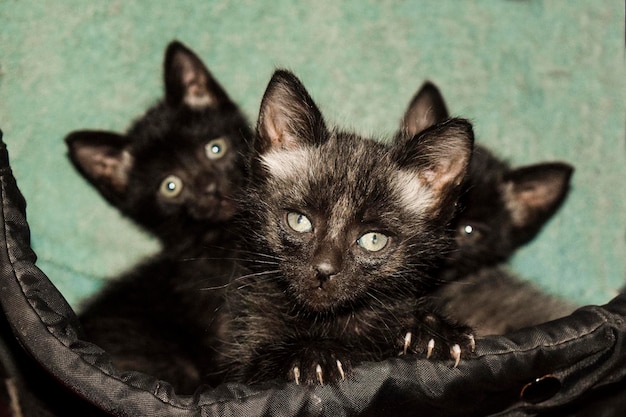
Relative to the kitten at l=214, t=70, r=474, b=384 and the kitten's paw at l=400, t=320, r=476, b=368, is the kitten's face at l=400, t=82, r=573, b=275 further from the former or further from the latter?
the kitten's paw at l=400, t=320, r=476, b=368

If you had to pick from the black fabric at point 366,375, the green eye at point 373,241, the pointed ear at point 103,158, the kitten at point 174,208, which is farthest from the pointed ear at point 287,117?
the pointed ear at point 103,158

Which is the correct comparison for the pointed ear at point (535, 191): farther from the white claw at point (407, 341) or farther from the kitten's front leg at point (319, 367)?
the kitten's front leg at point (319, 367)

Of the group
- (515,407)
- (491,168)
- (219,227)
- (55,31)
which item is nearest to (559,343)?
(515,407)

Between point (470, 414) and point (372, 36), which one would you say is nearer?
point (470, 414)

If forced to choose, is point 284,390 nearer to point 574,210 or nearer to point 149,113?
point 149,113

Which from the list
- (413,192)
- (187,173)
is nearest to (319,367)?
(413,192)

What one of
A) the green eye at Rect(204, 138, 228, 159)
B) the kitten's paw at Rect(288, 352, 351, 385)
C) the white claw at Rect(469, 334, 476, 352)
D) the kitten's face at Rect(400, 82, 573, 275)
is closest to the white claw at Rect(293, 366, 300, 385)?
the kitten's paw at Rect(288, 352, 351, 385)

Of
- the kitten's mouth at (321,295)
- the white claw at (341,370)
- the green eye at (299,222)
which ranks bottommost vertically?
the white claw at (341,370)
